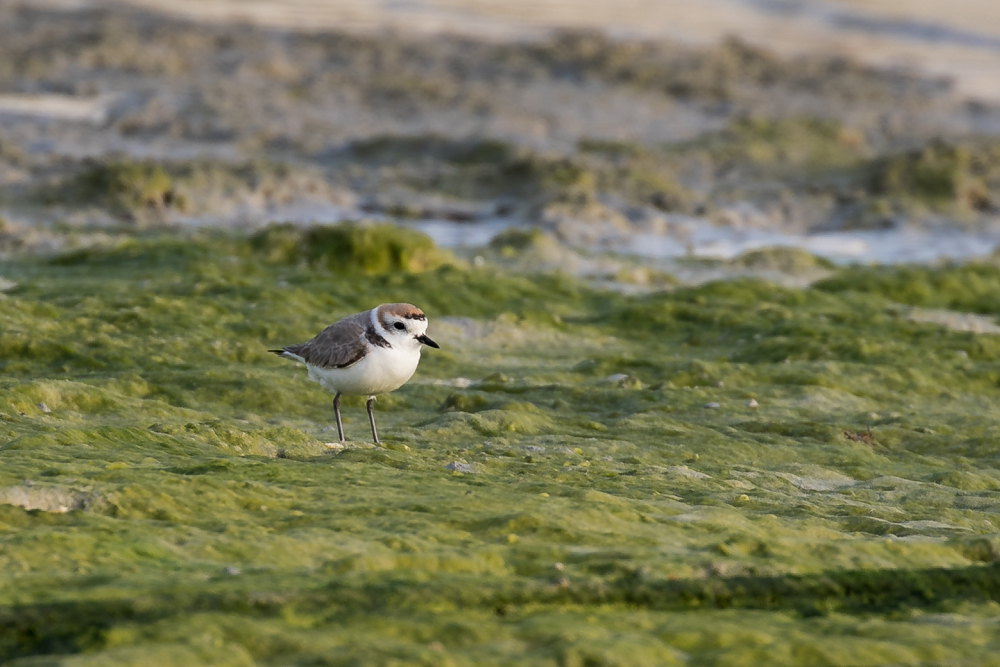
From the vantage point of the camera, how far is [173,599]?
482cm

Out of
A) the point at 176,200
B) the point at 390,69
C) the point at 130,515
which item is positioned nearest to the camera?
the point at 130,515

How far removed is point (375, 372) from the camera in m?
8.24

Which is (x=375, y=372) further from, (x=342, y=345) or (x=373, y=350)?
(x=342, y=345)

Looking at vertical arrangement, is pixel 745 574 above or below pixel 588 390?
above

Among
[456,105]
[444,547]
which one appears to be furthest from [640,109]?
[444,547]

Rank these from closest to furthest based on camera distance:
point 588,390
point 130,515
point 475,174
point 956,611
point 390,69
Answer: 1. point 956,611
2. point 130,515
3. point 588,390
4. point 475,174
5. point 390,69

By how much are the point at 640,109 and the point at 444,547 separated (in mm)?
21211

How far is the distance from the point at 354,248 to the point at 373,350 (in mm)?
6318

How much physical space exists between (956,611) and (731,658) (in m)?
1.23

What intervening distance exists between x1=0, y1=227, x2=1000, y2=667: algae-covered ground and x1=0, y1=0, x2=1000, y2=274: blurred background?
11.6 feet

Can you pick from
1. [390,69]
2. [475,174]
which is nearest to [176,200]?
[475,174]

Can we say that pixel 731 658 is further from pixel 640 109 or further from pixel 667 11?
pixel 667 11

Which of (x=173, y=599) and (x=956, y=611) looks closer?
(x=173, y=599)

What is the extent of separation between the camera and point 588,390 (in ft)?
33.4
